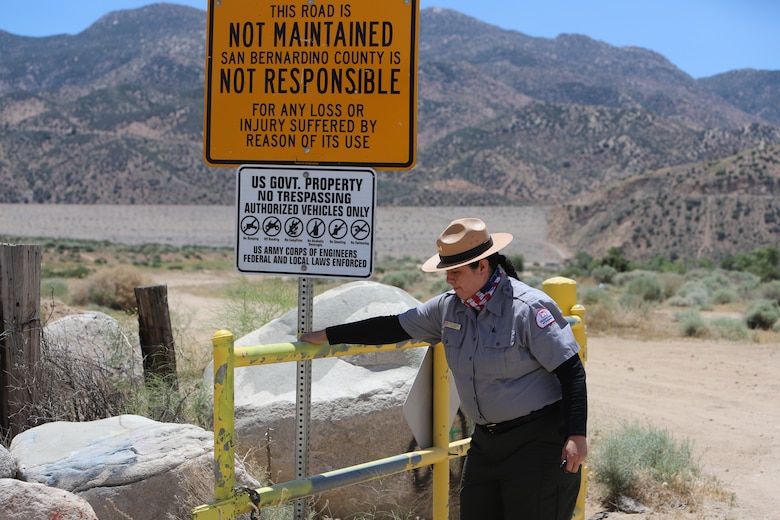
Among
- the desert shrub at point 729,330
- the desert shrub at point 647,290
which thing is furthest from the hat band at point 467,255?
the desert shrub at point 647,290

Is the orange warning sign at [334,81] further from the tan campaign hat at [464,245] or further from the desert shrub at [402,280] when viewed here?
the desert shrub at [402,280]

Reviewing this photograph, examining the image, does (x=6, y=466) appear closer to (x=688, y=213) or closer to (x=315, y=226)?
(x=315, y=226)

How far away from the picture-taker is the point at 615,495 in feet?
19.4

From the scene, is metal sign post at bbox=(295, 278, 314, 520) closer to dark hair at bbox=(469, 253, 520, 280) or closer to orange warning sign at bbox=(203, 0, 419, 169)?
orange warning sign at bbox=(203, 0, 419, 169)

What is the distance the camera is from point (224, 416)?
9.53 ft

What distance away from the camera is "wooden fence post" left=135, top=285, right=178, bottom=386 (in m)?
6.46

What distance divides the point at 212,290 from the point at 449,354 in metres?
21.7

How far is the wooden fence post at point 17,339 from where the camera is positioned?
→ 5.16 m

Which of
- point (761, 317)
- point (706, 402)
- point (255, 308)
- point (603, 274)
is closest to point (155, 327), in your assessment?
point (255, 308)

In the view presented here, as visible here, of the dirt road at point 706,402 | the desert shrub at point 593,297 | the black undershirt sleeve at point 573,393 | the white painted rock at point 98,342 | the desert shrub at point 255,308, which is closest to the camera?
the black undershirt sleeve at point 573,393

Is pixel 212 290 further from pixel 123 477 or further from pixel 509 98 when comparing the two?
pixel 509 98

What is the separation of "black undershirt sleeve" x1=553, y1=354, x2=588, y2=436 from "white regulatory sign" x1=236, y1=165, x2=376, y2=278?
0.91m

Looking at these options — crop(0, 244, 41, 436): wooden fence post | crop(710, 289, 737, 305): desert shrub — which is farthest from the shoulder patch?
crop(710, 289, 737, 305): desert shrub

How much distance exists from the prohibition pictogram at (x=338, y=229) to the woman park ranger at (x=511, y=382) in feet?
1.46
